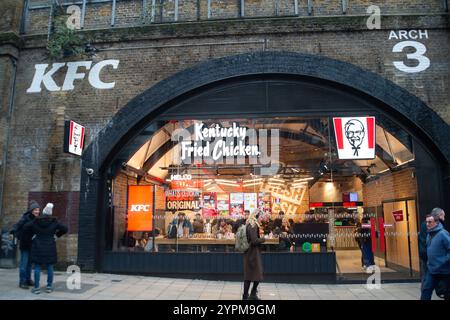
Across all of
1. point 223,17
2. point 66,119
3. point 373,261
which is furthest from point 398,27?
point 66,119

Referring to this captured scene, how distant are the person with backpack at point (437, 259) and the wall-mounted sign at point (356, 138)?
13.6 ft

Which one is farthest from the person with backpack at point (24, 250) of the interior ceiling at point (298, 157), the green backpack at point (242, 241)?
the green backpack at point (242, 241)

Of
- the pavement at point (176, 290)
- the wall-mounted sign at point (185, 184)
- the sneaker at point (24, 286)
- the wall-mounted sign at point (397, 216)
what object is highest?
the wall-mounted sign at point (185, 184)

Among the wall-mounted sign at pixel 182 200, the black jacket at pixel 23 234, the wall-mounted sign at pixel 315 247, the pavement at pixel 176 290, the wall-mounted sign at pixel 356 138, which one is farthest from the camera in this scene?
the wall-mounted sign at pixel 182 200

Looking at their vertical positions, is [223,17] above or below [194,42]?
above

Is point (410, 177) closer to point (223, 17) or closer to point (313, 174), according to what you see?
point (313, 174)

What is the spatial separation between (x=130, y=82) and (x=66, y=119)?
213cm

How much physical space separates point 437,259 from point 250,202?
5.42 meters

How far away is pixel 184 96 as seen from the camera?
10.8 m

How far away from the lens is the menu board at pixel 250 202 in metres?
10.7

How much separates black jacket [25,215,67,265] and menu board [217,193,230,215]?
4.29 m

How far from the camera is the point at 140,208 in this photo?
10953 mm

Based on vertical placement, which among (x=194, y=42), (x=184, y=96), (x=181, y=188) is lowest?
(x=181, y=188)

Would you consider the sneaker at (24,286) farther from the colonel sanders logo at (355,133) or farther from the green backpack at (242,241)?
the colonel sanders logo at (355,133)
